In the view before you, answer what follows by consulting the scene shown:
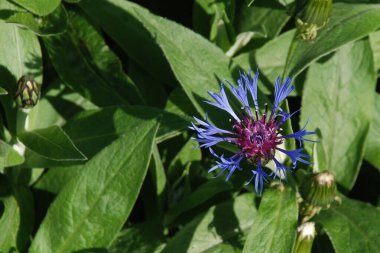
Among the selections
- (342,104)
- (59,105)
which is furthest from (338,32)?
(59,105)

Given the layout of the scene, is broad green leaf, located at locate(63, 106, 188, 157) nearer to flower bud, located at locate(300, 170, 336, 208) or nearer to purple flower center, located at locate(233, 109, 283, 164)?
purple flower center, located at locate(233, 109, 283, 164)

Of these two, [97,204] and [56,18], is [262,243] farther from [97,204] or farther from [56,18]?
[56,18]

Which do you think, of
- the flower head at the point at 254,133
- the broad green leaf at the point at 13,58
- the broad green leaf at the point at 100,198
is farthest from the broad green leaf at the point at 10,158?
the flower head at the point at 254,133

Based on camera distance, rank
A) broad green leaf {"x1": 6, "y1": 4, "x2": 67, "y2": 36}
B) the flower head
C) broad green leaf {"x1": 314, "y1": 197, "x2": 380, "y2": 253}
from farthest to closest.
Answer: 1. broad green leaf {"x1": 6, "y1": 4, "x2": 67, "y2": 36}
2. broad green leaf {"x1": 314, "y1": 197, "x2": 380, "y2": 253}
3. the flower head

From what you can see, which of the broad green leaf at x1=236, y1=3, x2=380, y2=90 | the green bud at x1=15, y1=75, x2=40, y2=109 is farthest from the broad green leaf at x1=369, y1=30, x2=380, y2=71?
the green bud at x1=15, y1=75, x2=40, y2=109

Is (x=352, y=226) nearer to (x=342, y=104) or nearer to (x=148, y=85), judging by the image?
(x=342, y=104)

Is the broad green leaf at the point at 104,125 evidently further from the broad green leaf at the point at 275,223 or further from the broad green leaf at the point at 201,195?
the broad green leaf at the point at 275,223

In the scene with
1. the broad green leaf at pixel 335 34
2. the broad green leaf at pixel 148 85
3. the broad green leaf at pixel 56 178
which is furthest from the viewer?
the broad green leaf at pixel 148 85
